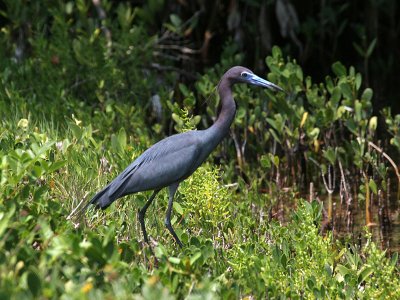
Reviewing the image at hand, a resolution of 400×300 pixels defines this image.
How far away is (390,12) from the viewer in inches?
468

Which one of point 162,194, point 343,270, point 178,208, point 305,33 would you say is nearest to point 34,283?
point 343,270

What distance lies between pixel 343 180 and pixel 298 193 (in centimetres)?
64

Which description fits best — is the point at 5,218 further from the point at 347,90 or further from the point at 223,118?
Answer: the point at 347,90

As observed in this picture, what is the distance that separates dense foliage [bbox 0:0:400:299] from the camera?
376 cm

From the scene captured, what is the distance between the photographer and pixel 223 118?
5477 millimetres

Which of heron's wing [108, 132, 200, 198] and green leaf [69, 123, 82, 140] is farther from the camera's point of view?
green leaf [69, 123, 82, 140]

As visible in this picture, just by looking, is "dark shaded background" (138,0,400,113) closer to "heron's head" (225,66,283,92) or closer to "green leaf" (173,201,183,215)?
"heron's head" (225,66,283,92)

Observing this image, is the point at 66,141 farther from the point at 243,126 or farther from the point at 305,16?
the point at 305,16

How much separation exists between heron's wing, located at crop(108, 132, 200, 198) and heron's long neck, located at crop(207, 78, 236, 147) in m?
0.13

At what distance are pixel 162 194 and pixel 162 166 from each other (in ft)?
2.86

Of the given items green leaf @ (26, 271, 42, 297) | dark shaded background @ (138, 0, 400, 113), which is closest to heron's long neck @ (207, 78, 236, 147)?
green leaf @ (26, 271, 42, 297)

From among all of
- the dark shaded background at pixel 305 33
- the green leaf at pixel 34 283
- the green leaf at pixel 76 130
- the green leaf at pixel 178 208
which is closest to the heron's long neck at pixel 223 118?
the green leaf at pixel 178 208

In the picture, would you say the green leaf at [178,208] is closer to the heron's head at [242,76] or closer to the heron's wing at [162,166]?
the heron's wing at [162,166]

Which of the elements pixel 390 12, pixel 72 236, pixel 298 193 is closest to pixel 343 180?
pixel 298 193
